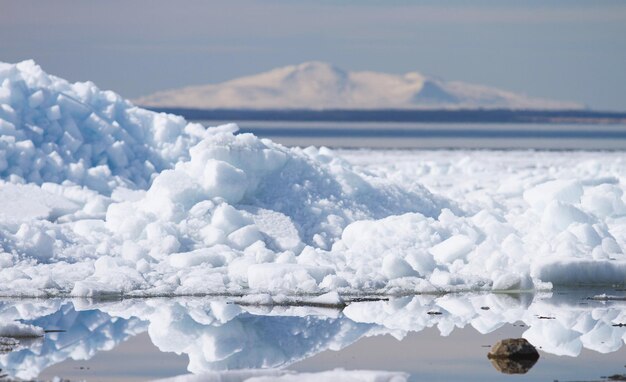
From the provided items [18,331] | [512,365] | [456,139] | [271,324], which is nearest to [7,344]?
[18,331]

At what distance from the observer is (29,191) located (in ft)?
52.6

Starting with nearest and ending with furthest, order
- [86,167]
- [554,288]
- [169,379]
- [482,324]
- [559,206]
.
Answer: [169,379] < [482,324] < [554,288] < [559,206] < [86,167]

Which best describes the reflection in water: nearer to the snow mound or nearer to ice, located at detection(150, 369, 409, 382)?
ice, located at detection(150, 369, 409, 382)

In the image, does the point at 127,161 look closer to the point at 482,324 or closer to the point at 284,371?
the point at 482,324

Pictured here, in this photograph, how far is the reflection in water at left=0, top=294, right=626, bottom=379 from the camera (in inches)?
359

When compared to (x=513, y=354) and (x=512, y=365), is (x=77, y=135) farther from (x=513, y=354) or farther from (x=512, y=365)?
(x=512, y=365)

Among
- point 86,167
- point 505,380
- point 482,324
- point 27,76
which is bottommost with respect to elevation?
point 505,380

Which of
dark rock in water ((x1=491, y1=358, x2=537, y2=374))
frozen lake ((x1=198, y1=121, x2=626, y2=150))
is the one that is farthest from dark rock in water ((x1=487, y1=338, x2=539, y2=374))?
frozen lake ((x1=198, y1=121, x2=626, y2=150))

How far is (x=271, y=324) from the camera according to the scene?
408 inches


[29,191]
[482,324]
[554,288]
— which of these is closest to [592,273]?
[554,288]

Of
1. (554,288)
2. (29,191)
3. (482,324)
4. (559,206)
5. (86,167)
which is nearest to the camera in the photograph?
(482,324)

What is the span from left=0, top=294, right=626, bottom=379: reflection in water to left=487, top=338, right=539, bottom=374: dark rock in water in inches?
5.3

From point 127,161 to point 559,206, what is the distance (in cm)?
730

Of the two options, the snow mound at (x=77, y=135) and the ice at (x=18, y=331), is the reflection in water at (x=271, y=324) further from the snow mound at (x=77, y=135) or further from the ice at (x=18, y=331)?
the snow mound at (x=77, y=135)
